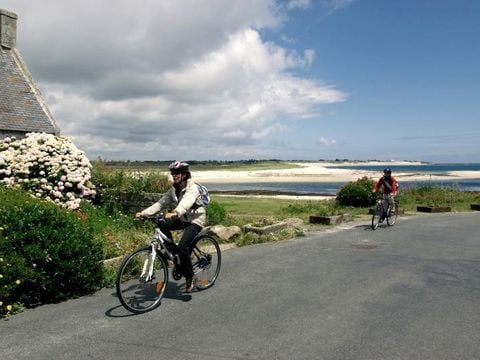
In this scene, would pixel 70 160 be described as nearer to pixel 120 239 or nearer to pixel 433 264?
pixel 120 239

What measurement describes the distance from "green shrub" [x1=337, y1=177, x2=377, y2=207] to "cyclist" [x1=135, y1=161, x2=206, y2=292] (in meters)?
18.0

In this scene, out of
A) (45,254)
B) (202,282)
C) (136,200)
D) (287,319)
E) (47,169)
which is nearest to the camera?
(287,319)

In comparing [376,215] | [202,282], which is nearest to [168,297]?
[202,282]

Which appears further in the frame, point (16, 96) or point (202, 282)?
point (16, 96)

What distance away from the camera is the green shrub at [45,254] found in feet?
22.2

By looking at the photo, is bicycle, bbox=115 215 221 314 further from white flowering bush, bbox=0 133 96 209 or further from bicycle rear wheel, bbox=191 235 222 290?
white flowering bush, bbox=0 133 96 209

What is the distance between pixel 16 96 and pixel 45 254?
50.4 feet

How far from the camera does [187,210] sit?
7066 mm

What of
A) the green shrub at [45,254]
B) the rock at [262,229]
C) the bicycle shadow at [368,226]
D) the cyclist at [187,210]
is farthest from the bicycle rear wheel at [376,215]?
the green shrub at [45,254]

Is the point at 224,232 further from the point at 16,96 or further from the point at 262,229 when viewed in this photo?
the point at 16,96

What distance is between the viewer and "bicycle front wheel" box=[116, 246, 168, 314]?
259 inches

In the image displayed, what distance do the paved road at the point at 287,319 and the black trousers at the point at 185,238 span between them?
0.49 metres

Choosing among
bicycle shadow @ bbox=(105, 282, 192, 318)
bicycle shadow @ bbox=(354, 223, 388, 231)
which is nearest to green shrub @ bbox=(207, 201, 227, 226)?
bicycle shadow @ bbox=(354, 223, 388, 231)

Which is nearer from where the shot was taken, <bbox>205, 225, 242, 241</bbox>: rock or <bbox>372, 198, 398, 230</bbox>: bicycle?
<bbox>205, 225, 242, 241</bbox>: rock
